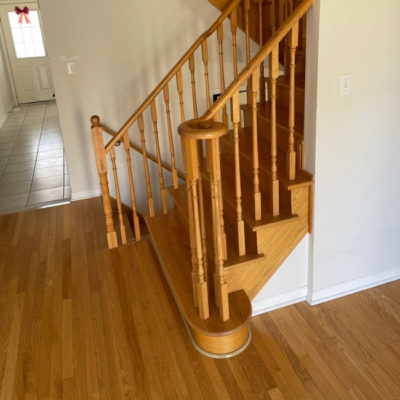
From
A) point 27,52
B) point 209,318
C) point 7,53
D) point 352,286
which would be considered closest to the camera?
point 209,318

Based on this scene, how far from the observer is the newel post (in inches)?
75.2

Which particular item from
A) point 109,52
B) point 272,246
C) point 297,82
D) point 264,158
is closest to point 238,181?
point 272,246

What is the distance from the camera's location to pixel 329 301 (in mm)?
2680

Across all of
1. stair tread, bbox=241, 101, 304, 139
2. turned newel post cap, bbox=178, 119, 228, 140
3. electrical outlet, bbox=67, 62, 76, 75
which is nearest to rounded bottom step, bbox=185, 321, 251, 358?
turned newel post cap, bbox=178, 119, 228, 140

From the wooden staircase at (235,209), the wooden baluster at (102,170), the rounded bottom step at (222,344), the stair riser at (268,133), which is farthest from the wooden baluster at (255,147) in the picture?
the wooden baluster at (102,170)

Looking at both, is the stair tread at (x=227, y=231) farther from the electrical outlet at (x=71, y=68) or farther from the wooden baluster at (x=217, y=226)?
the electrical outlet at (x=71, y=68)

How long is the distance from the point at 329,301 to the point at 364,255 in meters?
0.36

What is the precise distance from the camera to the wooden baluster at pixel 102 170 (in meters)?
2.97

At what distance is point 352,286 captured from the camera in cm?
273

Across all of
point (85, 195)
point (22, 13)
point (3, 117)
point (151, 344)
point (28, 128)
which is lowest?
point (151, 344)

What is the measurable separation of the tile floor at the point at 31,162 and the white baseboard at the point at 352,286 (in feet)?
8.86

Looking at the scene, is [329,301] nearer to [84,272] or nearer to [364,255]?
[364,255]

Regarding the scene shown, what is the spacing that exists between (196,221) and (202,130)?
45 centimetres

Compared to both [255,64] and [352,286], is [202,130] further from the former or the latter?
[352,286]
